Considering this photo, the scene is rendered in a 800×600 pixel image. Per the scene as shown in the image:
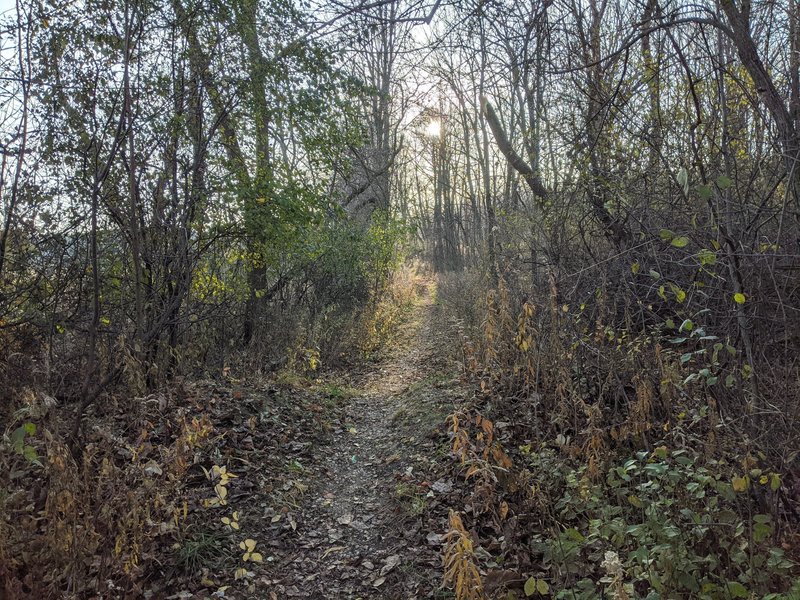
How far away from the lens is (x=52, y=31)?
494 centimetres

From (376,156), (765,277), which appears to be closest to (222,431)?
(765,277)

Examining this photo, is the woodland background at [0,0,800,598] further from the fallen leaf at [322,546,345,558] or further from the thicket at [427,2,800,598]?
the fallen leaf at [322,546,345,558]

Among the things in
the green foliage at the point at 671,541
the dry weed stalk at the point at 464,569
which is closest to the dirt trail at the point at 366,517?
the dry weed stalk at the point at 464,569

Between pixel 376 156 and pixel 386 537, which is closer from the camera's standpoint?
pixel 386 537

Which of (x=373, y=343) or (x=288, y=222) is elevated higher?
(x=288, y=222)

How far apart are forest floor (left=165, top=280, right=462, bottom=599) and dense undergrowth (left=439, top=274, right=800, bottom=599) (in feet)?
1.26

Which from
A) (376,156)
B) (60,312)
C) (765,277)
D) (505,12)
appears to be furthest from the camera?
(376,156)

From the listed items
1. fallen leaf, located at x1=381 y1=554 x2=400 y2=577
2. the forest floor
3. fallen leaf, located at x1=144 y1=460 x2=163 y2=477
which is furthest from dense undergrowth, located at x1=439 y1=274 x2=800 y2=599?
fallen leaf, located at x1=144 y1=460 x2=163 y2=477

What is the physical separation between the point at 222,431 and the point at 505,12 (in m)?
4.74

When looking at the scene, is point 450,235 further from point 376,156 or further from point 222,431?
point 222,431

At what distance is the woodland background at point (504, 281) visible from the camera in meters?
2.85

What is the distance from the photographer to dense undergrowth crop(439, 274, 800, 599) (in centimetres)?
252

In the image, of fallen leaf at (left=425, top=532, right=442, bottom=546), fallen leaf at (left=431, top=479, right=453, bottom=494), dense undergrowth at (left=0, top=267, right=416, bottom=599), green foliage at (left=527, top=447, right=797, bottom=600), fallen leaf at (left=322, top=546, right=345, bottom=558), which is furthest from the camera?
fallen leaf at (left=431, top=479, right=453, bottom=494)

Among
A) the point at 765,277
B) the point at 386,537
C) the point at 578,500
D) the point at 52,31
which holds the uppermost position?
the point at 52,31
